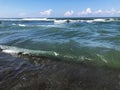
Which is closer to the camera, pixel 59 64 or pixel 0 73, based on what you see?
pixel 0 73

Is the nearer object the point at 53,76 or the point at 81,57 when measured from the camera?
the point at 53,76

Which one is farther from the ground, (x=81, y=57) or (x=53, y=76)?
(x=53, y=76)

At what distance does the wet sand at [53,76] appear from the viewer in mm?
5125

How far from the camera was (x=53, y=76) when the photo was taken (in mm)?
5848

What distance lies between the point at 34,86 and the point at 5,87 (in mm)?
753

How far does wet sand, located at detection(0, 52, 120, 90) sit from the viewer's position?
5.12 meters

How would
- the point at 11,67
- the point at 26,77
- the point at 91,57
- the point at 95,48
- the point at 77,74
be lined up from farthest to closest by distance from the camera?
the point at 95,48 → the point at 91,57 → the point at 11,67 → the point at 77,74 → the point at 26,77

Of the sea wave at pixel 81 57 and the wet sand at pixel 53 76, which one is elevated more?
the wet sand at pixel 53 76

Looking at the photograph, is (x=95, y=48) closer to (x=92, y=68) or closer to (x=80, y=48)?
(x=80, y=48)

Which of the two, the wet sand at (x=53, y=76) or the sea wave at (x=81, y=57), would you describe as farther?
the sea wave at (x=81, y=57)

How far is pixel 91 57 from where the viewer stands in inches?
325

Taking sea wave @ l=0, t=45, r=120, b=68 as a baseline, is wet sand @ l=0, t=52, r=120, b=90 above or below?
above

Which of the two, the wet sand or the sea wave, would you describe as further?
the sea wave

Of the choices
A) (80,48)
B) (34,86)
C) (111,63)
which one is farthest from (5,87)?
(80,48)
